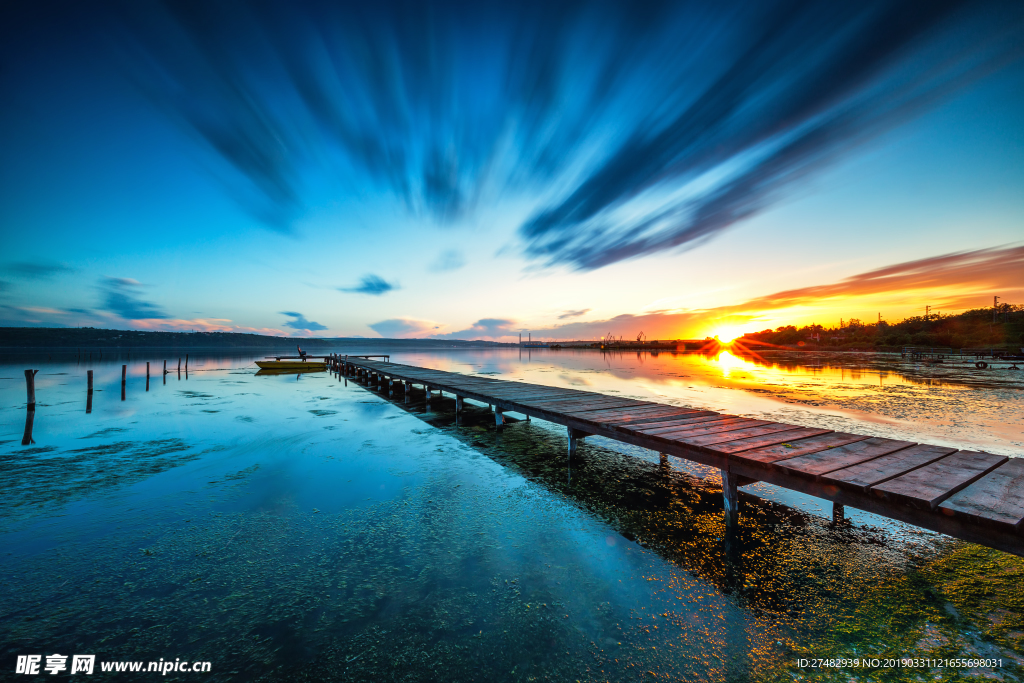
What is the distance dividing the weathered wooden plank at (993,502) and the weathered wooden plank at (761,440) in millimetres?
2024

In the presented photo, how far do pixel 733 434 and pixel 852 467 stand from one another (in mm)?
1863

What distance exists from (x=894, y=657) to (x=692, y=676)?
1.74 m

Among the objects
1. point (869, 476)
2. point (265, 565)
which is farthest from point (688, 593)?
point (265, 565)

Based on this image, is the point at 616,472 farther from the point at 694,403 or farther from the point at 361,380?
the point at 361,380

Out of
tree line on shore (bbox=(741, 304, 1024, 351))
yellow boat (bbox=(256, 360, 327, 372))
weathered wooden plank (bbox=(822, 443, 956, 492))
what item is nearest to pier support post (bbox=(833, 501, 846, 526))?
weathered wooden plank (bbox=(822, 443, 956, 492))

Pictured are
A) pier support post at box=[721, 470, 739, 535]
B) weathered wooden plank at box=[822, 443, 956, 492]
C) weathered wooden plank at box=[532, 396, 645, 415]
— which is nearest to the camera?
weathered wooden plank at box=[822, 443, 956, 492]

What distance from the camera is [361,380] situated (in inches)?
1184

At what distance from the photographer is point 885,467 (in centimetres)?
423

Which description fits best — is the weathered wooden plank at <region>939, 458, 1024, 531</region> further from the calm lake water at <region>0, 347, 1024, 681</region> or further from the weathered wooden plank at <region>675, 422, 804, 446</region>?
the weathered wooden plank at <region>675, 422, 804, 446</region>

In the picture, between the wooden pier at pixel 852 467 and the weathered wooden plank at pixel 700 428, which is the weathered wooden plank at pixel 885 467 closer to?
the wooden pier at pixel 852 467

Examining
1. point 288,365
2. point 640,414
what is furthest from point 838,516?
point 288,365

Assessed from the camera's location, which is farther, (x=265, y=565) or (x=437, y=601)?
(x=265, y=565)

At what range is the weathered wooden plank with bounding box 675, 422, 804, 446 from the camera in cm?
572

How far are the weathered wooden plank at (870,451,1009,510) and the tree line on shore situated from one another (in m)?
84.4
